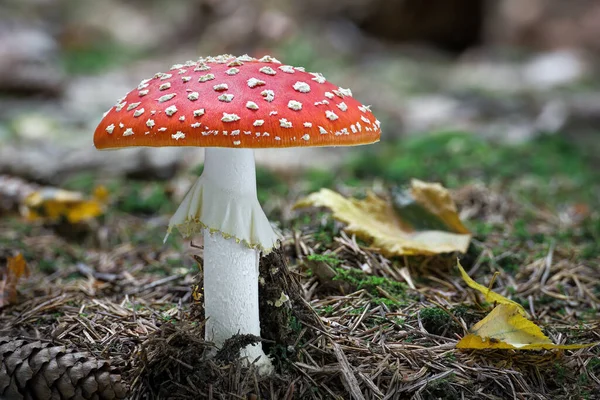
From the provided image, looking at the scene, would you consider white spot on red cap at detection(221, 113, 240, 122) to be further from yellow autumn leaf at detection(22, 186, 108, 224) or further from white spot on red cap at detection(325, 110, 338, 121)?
yellow autumn leaf at detection(22, 186, 108, 224)

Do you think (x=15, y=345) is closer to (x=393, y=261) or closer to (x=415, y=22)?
(x=393, y=261)

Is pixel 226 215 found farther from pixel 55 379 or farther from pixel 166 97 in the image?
pixel 55 379

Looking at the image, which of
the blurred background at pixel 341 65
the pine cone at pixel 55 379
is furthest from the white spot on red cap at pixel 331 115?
the blurred background at pixel 341 65

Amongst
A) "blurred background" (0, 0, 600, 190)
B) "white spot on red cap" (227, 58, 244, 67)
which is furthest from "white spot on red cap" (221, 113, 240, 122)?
"blurred background" (0, 0, 600, 190)

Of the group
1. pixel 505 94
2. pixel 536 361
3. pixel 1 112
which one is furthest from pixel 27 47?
pixel 536 361

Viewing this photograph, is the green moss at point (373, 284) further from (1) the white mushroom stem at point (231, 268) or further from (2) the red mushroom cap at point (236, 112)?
(2) the red mushroom cap at point (236, 112)
